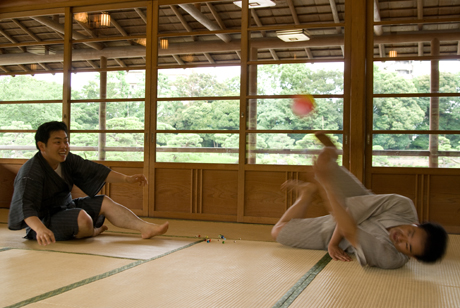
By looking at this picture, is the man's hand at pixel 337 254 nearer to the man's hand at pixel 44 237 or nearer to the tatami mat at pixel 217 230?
the tatami mat at pixel 217 230

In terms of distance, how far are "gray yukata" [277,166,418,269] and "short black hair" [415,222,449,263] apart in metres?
0.24

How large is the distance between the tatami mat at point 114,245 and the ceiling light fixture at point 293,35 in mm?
1999

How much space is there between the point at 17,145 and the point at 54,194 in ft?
7.34

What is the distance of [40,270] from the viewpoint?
2.07 m

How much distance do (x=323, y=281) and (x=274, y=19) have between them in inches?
103

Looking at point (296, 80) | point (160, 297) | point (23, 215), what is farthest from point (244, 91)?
point (160, 297)

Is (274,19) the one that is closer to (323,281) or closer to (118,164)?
(118,164)

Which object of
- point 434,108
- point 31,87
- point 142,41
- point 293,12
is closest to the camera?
point 434,108

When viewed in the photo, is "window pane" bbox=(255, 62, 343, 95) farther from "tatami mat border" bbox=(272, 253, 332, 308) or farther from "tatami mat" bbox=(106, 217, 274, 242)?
"tatami mat border" bbox=(272, 253, 332, 308)

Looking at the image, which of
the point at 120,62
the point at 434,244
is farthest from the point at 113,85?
the point at 434,244

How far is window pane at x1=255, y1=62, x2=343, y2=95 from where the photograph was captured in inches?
149

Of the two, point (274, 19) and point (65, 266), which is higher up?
point (274, 19)

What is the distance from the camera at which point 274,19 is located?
12.9 ft

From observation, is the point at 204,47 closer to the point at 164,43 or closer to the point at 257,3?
the point at 164,43
